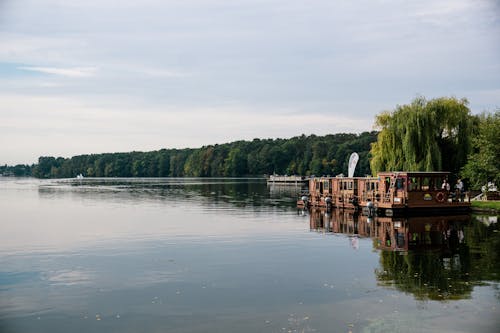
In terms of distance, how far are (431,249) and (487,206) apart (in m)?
20.8

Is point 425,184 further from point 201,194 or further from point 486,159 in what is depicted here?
point 201,194

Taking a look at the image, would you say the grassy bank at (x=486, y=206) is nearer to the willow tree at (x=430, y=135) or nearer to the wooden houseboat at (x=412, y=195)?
the wooden houseboat at (x=412, y=195)

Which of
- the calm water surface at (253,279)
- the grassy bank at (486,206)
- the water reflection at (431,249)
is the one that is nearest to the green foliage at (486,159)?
the grassy bank at (486,206)

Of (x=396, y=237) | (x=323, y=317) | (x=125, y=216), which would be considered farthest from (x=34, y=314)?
(x=125, y=216)

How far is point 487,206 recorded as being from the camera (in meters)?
43.2

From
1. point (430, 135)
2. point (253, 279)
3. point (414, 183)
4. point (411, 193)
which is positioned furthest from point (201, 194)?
point (253, 279)

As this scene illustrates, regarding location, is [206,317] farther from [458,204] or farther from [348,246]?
[458,204]

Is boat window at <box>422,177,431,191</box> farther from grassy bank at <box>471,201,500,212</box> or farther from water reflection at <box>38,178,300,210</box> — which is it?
water reflection at <box>38,178,300,210</box>

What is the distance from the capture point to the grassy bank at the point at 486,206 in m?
42.4

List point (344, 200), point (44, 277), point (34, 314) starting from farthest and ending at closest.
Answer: point (344, 200) < point (44, 277) < point (34, 314)

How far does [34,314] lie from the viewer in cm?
1510

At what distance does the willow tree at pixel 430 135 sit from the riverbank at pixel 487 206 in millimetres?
6257

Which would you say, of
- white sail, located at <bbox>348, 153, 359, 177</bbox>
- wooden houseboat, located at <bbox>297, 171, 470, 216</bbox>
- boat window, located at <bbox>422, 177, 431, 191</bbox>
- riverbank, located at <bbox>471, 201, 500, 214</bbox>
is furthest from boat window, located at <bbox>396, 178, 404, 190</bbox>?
white sail, located at <bbox>348, 153, 359, 177</bbox>

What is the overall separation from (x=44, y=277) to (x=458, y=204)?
3338 centimetres
